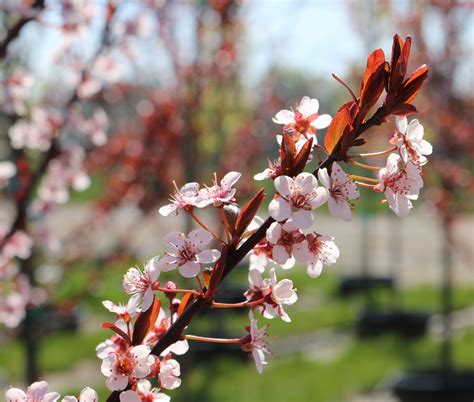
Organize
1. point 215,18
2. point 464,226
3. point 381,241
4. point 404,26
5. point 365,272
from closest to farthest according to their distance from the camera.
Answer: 1. point 215,18
2. point 404,26
3. point 365,272
4. point 381,241
5. point 464,226

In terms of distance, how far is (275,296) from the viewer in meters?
0.95

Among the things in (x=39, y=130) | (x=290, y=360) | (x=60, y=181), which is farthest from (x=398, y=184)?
(x=290, y=360)

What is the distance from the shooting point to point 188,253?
36.2 inches

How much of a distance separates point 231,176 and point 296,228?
117mm

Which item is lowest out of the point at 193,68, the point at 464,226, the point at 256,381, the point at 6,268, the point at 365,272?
the point at 464,226

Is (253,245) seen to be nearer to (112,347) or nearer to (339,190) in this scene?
(339,190)

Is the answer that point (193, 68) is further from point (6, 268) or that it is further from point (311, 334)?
point (311, 334)

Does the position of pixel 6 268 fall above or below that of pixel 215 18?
below

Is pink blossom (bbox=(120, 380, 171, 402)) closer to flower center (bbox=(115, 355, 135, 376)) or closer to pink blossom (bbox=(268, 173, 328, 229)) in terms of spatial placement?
flower center (bbox=(115, 355, 135, 376))

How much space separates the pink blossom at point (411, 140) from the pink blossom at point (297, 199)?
0.14m

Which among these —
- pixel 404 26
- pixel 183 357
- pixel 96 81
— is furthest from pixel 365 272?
pixel 96 81

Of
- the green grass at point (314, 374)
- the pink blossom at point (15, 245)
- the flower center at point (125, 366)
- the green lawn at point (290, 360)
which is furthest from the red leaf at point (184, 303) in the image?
the green grass at point (314, 374)

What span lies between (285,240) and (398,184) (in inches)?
7.2

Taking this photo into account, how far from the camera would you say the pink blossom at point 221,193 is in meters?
0.90
